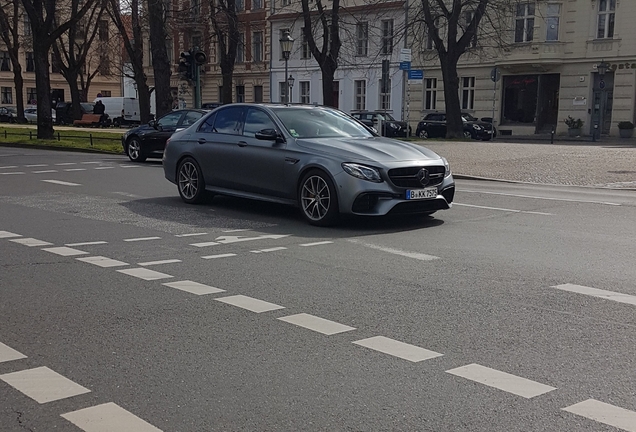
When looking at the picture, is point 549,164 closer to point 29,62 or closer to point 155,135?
point 155,135

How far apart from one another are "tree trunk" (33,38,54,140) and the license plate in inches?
949

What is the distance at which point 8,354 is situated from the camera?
16.9ft

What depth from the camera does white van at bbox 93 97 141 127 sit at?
62438 mm

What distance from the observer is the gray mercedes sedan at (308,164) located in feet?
33.6

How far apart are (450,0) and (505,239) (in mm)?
40654

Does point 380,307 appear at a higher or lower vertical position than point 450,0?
lower

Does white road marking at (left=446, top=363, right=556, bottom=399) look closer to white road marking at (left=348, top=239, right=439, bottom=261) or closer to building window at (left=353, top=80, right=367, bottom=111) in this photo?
white road marking at (left=348, top=239, right=439, bottom=261)

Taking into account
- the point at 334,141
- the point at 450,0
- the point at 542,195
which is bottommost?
the point at 542,195

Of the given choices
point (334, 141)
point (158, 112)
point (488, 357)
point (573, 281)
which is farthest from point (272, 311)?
point (158, 112)

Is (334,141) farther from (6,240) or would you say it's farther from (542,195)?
(542,195)

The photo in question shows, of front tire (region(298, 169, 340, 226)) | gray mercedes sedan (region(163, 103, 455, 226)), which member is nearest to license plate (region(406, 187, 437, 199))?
gray mercedes sedan (region(163, 103, 455, 226))

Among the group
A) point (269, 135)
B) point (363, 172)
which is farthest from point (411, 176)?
point (269, 135)

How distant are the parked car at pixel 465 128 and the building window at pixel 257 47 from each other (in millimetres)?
22702

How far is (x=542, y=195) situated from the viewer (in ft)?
49.3
